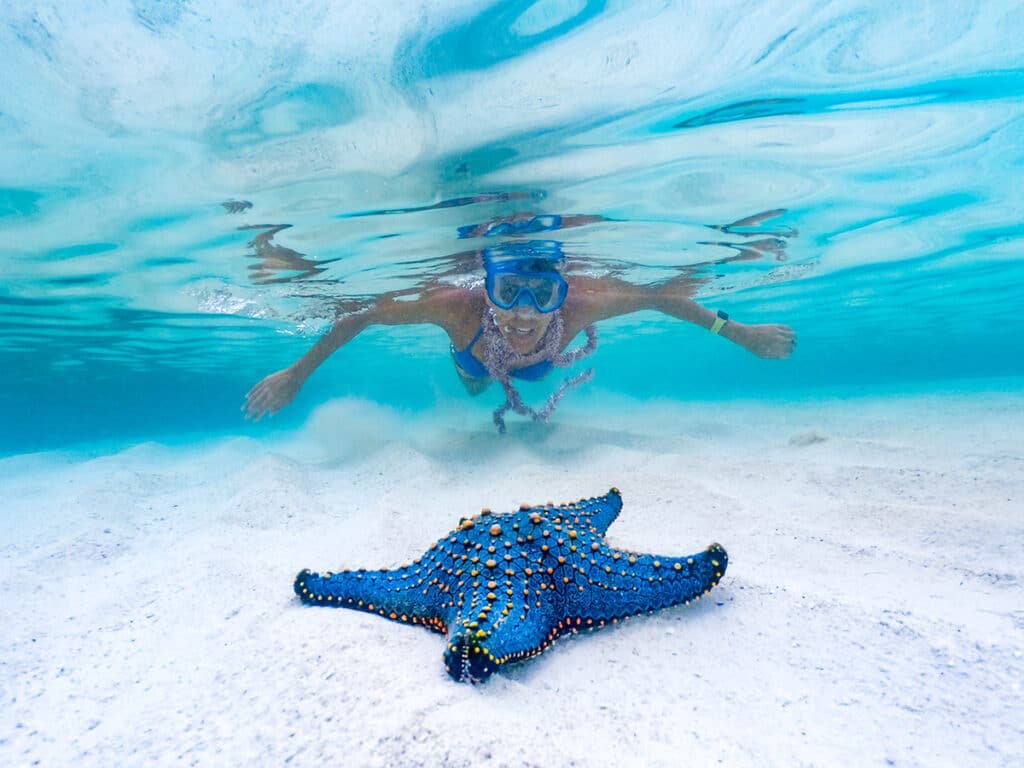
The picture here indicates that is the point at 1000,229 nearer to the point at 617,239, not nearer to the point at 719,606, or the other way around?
the point at 617,239

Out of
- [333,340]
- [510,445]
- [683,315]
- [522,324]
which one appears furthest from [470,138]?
[510,445]

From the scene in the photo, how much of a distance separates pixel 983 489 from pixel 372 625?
22.0ft

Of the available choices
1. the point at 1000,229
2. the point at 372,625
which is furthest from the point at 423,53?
the point at 1000,229

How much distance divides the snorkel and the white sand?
273 cm

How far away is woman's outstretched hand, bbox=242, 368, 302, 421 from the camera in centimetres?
764

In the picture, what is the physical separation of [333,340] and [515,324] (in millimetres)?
3127

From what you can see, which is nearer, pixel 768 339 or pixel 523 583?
pixel 523 583

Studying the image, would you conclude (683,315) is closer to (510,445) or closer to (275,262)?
(510,445)

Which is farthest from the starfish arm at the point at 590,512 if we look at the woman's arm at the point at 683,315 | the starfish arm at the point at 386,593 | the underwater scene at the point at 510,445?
the woman's arm at the point at 683,315

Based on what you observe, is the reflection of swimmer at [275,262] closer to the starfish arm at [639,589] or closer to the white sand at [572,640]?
the white sand at [572,640]

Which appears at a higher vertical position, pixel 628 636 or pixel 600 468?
pixel 628 636

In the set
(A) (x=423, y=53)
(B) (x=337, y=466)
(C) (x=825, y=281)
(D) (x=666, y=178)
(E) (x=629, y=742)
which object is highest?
(A) (x=423, y=53)

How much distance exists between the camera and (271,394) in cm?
782

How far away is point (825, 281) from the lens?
62.9 feet
